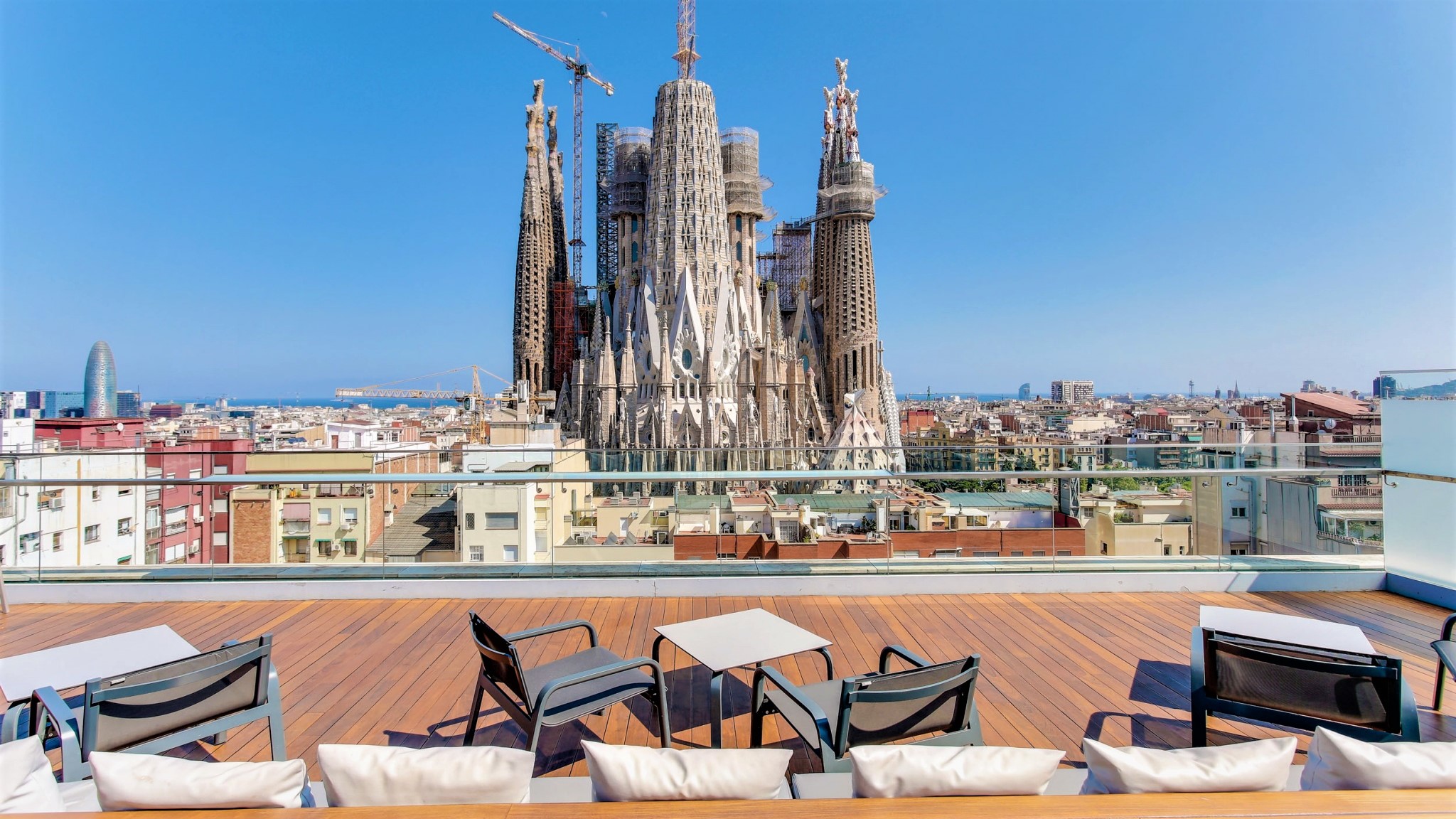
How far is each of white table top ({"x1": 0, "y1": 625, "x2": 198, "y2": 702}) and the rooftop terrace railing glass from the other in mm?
1994

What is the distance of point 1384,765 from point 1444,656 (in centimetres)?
171

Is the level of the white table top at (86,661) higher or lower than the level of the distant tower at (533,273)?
lower

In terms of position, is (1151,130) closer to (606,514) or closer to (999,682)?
(606,514)

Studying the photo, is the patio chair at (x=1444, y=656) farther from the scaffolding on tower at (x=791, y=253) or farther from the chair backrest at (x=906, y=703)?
the scaffolding on tower at (x=791, y=253)

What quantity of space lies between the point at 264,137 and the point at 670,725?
4772 cm

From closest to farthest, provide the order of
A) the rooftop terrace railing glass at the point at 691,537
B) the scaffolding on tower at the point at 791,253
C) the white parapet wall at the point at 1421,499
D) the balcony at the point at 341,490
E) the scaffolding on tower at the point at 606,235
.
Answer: the white parapet wall at the point at 1421,499
the rooftop terrace railing glass at the point at 691,537
the balcony at the point at 341,490
the scaffolding on tower at the point at 606,235
the scaffolding on tower at the point at 791,253

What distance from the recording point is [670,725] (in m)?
2.94

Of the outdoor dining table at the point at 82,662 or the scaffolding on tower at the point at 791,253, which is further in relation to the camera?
the scaffolding on tower at the point at 791,253

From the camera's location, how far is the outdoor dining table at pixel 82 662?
7.81 feet

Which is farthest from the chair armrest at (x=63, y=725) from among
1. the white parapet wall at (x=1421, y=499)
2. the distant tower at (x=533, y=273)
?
the distant tower at (x=533, y=273)

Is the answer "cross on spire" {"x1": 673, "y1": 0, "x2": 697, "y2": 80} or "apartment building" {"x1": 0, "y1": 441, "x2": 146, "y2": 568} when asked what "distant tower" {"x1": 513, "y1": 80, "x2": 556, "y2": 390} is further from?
"apartment building" {"x1": 0, "y1": 441, "x2": 146, "y2": 568}

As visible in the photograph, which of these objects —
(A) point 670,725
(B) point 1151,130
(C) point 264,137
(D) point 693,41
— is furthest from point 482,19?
(A) point 670,725

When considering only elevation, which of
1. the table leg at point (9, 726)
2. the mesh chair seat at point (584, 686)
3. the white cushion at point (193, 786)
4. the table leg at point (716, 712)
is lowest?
the table leg at point (716, 712)

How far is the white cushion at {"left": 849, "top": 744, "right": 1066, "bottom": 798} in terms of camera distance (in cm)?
149
